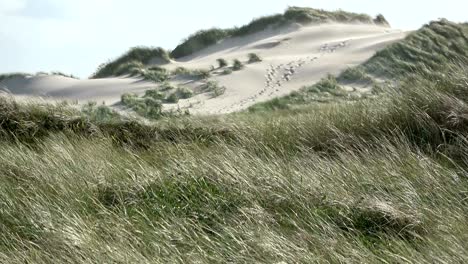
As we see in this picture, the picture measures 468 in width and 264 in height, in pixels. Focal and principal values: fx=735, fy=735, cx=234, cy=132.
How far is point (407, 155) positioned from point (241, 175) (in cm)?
115

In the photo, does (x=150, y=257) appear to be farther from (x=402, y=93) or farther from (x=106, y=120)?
(x=106, y=120)

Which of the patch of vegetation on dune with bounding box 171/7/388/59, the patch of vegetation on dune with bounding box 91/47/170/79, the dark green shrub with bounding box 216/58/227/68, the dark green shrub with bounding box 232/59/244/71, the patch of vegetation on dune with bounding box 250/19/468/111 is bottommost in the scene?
the patch of vegetation on dune with bounding box 250/19/468/111

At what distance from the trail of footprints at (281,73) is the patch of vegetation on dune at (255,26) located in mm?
4094

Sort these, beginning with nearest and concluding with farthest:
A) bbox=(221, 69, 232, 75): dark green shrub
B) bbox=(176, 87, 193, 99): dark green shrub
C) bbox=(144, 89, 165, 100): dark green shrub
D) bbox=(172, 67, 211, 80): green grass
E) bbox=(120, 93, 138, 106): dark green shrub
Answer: bbox=(120, 93, 138, 106): dark green shrub, bbox=(144, 89, 165, 100): dark green shrub, bbox=(176, 87, 193, 99): dark green shrub, bbox=(172, 67, 211, 80): green grass, bbox=(221, 69, 232, 75): dark green shrub

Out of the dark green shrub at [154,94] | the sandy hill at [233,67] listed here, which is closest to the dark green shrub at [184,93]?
the sandy hill at [233,67]

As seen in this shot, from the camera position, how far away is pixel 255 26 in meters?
27.5

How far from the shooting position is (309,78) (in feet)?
66.1

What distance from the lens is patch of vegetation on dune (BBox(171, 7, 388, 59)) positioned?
26172mm

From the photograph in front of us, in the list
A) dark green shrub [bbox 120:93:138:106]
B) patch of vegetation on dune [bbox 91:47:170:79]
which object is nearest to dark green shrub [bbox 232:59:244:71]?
patch of vegetation on dune [bbox 91:47:170:79]

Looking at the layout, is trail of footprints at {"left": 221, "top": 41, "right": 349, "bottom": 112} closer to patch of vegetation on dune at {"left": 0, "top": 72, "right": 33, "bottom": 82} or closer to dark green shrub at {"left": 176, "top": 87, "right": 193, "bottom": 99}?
dark green shrub at {"left": 176, "top": 87, "right": 193, "bottom": 99}

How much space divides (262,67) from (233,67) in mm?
845

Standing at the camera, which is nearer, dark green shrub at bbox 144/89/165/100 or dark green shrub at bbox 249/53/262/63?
dark green shrub at bbox 144/89/165/100

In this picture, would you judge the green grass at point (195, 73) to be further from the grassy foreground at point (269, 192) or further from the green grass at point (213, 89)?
the grassy foreground at point (269, 192)

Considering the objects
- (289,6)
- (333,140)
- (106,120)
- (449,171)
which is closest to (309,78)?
(289,6)
